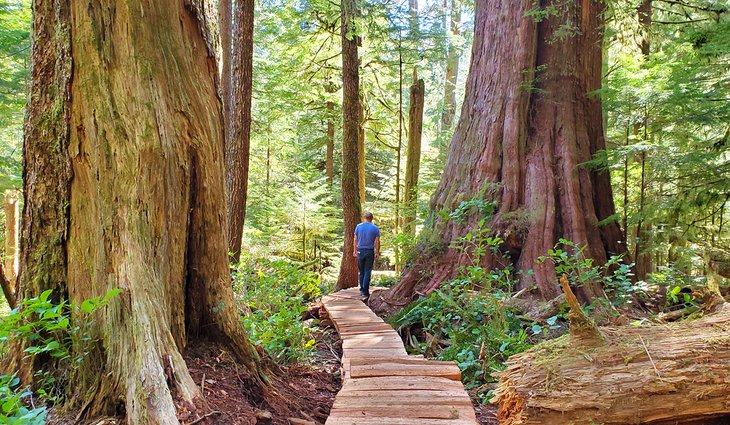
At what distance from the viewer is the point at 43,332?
2.55m

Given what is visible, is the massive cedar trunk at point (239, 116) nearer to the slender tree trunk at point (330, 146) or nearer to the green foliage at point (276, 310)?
the green foliage at point (276, 310)

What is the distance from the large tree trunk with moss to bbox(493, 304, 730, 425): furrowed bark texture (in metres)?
2.08

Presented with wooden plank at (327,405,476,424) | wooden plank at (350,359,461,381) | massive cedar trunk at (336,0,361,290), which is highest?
massive cedar trunk at (336,0,361,290)

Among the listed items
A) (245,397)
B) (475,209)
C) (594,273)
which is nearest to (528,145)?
(475,209)

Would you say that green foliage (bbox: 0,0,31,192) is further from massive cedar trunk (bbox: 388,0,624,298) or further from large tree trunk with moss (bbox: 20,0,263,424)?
massive cedar trunk (bbox: 388,0,624,298)

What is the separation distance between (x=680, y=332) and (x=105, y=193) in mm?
4043

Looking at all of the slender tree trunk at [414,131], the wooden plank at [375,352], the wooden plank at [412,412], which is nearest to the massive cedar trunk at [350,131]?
the slender tree trunk at [414,131]

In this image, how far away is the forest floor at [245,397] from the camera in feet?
8.54

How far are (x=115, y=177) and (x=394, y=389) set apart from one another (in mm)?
2631

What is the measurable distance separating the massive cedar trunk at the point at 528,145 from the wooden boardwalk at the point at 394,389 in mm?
2648

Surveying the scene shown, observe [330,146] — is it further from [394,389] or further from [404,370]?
[394,389]

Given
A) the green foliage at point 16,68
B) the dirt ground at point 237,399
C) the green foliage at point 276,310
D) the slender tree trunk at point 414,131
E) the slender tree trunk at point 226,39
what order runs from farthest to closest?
the slender tree trunk at point 414,131, the slender tree trunk at point 226,39, the green foliage at point 16,68, the green foliage at point 276,310, the dirt ground at point 237,399

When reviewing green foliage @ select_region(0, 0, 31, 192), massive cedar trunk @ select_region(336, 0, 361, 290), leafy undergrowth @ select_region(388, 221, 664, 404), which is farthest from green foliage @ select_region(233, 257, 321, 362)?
green foliage @ select_region(0, 0, 31, 192)

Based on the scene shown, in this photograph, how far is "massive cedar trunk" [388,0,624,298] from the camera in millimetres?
7039
